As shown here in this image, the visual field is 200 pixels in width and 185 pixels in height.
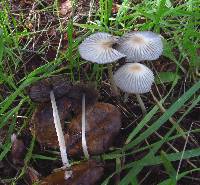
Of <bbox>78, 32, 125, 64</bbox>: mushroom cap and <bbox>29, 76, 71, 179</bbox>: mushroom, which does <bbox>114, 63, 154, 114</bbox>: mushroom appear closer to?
<bbox>78, 32, 125, 64</bbox>: mushroom cap

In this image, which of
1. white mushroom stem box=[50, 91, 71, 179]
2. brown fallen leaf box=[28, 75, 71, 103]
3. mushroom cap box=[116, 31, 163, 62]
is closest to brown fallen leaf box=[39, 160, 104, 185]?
white mushroom stem box=[50, 91, 71, 179]

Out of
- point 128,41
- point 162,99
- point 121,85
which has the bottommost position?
point 162,99

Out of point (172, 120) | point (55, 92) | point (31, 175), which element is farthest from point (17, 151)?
point (172, 120)

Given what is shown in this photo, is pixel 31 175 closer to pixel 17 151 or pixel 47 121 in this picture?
pixel 17 151

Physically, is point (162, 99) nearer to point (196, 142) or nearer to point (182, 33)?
point (196, 142)

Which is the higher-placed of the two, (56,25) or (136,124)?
(56,25)

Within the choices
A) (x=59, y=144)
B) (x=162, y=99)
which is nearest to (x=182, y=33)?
(x=162, y=99)

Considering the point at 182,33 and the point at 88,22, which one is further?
the point at 88,22
